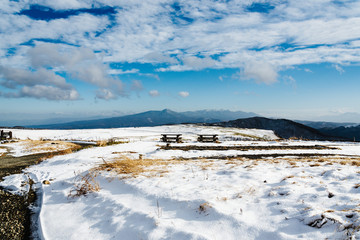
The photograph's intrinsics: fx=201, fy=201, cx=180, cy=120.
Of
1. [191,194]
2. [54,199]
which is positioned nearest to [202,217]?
[191,194]

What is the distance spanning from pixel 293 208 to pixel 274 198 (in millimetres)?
605

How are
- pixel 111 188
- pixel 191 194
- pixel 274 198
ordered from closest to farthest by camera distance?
pixel 274 198, pixel 191 194, pixel 111 188

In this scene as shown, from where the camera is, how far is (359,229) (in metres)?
3.29

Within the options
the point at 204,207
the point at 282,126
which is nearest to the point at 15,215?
the point at 204,207

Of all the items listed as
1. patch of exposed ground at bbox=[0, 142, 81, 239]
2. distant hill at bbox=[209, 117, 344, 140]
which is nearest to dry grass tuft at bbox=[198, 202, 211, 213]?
patch of exposed ground at bbox=[0, 142, 81, 239]

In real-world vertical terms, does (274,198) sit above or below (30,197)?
above

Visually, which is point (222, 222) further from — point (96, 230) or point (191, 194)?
point (96, 230)

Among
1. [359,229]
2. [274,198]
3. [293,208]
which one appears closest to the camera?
[359,229]

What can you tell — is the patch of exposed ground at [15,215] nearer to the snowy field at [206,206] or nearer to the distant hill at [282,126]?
the snowy field at [206,206]

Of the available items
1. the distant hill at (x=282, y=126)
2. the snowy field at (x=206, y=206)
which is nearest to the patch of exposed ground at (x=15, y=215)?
the snowy field at (x=206, y=206)

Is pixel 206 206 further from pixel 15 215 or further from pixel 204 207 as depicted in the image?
pixel 15 215

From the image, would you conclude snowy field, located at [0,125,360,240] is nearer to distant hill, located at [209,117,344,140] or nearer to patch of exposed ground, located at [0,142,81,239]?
patch of exposed ground, located at [0,142,81,239]

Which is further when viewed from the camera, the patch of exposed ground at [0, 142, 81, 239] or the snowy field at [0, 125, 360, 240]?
the patch of exposed ground at [0, 142, 81, 239]

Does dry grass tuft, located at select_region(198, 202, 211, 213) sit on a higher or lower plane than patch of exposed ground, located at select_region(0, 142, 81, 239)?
higher
